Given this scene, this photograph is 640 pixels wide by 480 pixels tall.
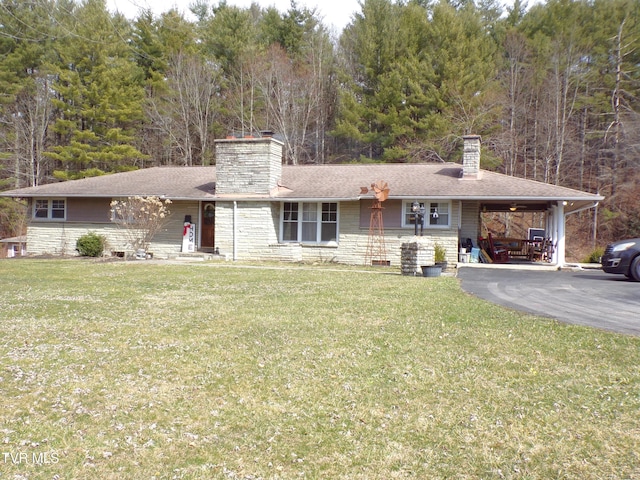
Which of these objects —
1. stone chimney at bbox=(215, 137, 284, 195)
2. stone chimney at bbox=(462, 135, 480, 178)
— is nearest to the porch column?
stone chimney at bbox=(462, 135, 480, 178)

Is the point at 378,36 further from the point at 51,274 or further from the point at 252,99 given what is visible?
the point at 51,274

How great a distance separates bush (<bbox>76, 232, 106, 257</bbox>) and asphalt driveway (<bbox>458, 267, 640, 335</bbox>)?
43.2 ft

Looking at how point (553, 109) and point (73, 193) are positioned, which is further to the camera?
point (553, 109)

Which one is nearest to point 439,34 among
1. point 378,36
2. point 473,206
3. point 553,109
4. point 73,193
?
point 378,36

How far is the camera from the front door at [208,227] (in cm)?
2064

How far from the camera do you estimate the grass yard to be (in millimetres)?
3414

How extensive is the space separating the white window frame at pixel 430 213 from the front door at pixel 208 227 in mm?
7250

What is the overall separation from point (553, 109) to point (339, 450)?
29.6m

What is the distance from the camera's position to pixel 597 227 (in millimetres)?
27625

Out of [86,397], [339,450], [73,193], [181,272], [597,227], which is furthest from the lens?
[597,227]

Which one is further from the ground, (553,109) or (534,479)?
(553,109)

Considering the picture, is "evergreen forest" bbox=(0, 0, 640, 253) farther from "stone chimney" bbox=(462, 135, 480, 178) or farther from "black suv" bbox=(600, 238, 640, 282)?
"black suv" bbox=(600, 238, 640, 282)

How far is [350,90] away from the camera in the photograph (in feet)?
104

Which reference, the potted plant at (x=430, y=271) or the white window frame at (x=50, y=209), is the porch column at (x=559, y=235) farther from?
the white window frame at (x=50, y=209)
